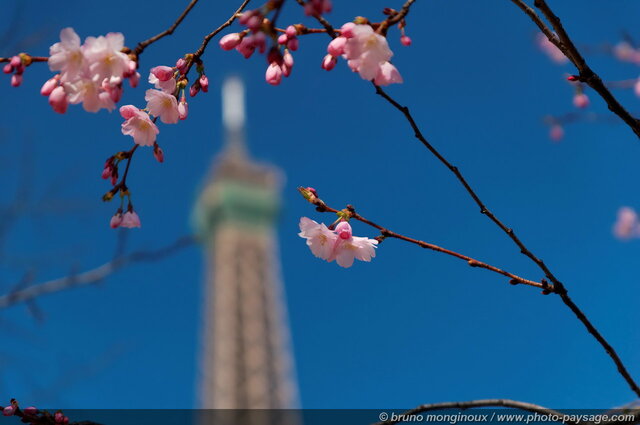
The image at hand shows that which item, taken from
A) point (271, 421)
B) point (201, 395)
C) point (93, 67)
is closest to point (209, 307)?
point (201, 395)

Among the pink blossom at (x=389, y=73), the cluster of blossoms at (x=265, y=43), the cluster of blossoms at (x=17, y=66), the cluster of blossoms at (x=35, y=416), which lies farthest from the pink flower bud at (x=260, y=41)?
the cluster of blossoms at (x=35, y=416)

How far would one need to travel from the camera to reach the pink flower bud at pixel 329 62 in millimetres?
990

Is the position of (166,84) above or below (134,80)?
above

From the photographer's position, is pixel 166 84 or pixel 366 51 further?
pixel 166 84

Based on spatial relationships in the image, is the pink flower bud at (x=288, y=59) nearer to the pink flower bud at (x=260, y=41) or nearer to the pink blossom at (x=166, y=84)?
the pink flower bud at (x=260, y=41)

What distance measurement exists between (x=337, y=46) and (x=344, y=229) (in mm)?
302

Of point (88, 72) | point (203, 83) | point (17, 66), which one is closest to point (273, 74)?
point (203, 83)

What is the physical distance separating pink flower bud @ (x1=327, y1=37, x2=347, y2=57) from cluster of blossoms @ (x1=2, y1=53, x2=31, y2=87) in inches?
18.5

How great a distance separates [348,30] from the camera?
928 millimetres

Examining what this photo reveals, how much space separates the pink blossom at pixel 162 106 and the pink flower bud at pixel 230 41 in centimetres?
17

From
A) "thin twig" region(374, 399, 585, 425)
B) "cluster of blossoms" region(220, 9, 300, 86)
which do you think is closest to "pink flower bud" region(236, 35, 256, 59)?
"cluster of blossoms" region(220, 9, 300, 86)

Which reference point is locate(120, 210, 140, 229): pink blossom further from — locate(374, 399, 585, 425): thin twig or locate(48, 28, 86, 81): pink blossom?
locate(374, 399, 585, 425): thin twig

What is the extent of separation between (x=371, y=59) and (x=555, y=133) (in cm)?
221

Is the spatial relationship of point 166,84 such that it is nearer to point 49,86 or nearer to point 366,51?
point 49,86
